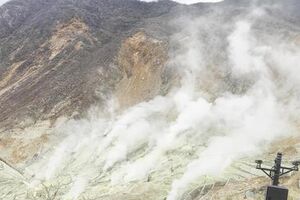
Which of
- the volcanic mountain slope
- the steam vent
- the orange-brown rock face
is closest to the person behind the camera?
the steam vent

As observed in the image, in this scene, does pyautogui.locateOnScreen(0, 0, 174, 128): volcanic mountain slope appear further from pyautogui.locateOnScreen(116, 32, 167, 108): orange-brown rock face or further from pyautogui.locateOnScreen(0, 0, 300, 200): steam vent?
pyautogui.locateOnScreen(116, 32, 167, 108): orange-brown rock face

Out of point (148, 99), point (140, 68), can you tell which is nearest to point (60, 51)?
point (140, 68)

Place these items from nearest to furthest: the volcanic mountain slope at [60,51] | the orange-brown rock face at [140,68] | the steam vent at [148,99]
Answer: the steam vent at [148,99], the orange-brown rock face at [140,68], the volcanic mountain slope at [60,51]

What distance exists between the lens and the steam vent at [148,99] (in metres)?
24.4

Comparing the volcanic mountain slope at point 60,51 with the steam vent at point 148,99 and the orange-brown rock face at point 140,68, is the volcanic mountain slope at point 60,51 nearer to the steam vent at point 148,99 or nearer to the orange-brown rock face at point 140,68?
the steam vent at point 148,99

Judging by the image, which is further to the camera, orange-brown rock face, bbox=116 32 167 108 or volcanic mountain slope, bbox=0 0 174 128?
volcanic mountain slope, bbox=0 0 174 128

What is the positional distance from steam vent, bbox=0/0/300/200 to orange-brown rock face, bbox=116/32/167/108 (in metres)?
0.10

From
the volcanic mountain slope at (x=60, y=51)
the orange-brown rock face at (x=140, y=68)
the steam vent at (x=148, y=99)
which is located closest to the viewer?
the steam vent at (x=148, y=99)

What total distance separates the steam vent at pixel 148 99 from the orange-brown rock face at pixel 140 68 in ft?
0.33

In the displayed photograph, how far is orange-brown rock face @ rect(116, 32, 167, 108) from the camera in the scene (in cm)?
3691

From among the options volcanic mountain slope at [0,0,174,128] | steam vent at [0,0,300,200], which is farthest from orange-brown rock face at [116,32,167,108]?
volcanic mountain slope at [0,0,174,128]

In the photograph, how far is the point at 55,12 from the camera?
162 feet

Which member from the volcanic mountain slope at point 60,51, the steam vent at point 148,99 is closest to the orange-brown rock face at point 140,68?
the steam vent at point 148,99

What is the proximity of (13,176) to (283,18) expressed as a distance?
2311cm
